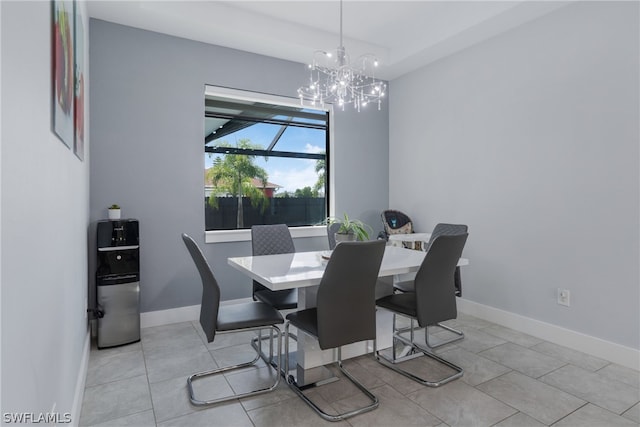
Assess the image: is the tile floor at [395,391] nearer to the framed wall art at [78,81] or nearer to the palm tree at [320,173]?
the framed wall art at [78,81]

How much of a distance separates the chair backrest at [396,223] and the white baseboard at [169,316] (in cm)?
228

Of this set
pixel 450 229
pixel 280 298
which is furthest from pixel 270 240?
pixel 450 229

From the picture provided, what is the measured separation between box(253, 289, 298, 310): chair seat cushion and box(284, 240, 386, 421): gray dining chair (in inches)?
19.6

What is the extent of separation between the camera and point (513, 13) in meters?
3.16

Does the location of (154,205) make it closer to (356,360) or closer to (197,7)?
(197,7)

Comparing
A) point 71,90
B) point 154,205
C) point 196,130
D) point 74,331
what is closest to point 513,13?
point 196,130

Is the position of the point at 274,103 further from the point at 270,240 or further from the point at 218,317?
the point at 218,317

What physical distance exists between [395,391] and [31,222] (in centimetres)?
209

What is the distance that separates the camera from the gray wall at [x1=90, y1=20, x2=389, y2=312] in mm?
3299

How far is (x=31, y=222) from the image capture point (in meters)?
1.06

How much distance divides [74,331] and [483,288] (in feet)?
11.4

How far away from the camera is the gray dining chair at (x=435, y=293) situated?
235 centimetres

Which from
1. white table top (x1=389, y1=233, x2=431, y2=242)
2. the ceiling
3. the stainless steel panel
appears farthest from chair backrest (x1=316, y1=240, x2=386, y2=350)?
the ceiling

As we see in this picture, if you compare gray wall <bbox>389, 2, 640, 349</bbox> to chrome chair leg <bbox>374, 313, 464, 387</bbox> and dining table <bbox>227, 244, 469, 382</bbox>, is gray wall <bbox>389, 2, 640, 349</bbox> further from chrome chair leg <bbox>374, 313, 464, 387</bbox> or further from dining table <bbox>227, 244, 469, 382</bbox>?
chrome chair leg <bbox>374, 313, 464, 387</bbox>
